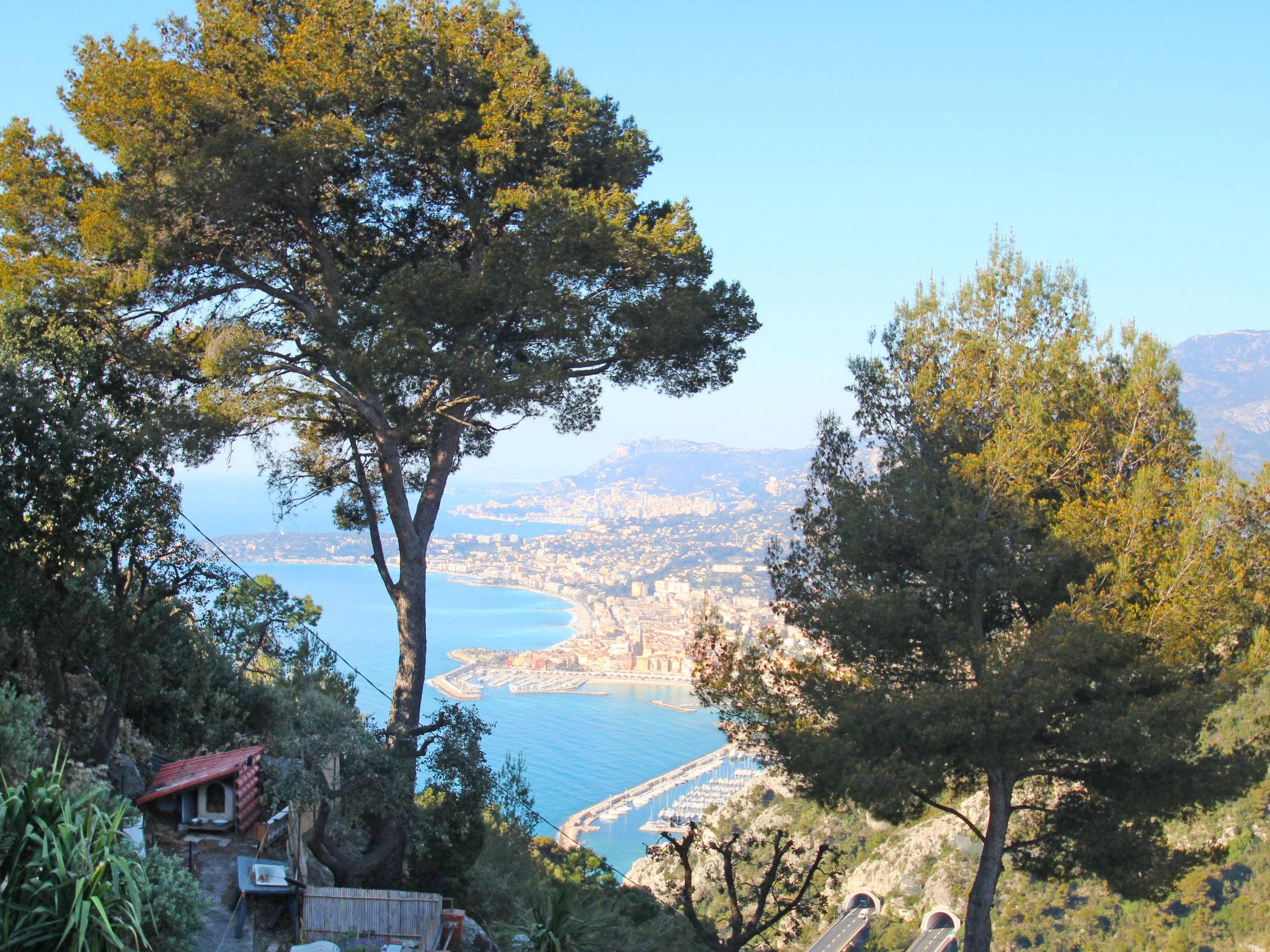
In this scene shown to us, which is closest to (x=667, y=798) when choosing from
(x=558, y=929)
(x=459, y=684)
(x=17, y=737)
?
(x=459, y=684)

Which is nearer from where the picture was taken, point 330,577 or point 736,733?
point 736,733

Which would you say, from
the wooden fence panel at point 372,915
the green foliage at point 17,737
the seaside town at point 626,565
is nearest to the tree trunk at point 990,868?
the wooden fence panel at point 372,915

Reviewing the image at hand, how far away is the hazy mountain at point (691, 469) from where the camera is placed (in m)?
99.3

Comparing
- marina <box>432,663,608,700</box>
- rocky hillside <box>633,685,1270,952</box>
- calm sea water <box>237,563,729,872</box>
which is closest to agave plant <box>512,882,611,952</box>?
rocky hillside <box>633,685,1270,952</box>

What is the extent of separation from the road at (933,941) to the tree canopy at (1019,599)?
10.4 m

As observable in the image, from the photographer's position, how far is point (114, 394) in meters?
7.77

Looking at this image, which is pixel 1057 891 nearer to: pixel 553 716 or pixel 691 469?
pixel 553 716

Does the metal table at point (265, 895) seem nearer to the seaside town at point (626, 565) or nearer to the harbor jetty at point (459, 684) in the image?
the seaside town at point (626, 565)

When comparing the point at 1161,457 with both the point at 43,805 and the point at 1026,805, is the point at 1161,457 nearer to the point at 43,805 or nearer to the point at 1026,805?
the point at 1026,805

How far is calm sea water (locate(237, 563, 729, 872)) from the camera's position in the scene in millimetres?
26969

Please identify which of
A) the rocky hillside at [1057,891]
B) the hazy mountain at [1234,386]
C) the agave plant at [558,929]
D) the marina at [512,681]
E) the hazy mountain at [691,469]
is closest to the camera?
the agave plant at [558,929]

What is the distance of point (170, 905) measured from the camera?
4.92 metres

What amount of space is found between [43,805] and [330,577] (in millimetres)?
59370

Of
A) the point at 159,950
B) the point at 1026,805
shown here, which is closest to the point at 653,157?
the point at 1026,805
